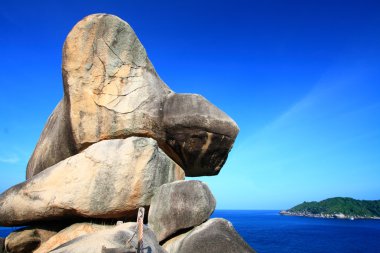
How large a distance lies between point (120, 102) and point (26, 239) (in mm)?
5143

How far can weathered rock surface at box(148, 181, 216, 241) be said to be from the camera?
855cm

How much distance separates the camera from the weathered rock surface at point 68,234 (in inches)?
355

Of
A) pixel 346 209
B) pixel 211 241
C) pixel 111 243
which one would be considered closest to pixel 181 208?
pixel 211 241

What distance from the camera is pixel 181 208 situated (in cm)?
865

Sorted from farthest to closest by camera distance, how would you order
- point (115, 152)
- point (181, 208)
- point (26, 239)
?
point (26, 239) < point (115, 152) < point (181, 208)

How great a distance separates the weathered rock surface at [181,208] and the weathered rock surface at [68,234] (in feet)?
6.20

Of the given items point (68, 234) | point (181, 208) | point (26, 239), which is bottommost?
point (26, 239)

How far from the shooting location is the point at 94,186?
30.1ft

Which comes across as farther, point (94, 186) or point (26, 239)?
point (26, 239)

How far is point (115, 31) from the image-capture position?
10266 millimetres

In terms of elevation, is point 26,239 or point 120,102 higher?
point 120,102

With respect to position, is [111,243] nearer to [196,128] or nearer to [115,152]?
[115,152]

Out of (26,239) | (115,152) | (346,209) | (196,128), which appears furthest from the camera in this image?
(346,209)

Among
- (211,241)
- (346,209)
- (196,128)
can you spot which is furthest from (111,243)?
(346,209)
